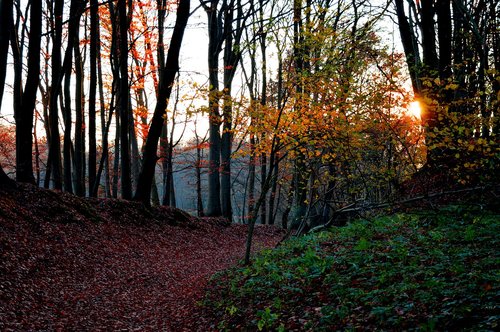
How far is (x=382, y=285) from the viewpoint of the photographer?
5211 mm

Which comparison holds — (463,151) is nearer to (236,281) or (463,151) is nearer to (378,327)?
(378,327)

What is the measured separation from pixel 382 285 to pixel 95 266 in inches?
277

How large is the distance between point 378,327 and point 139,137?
2140 cm

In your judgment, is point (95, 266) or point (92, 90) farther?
point (92, 90)

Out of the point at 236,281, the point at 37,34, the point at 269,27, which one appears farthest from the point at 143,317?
the point at 37,34

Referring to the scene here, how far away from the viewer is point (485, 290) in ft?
13.6

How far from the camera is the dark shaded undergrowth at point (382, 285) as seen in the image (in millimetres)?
4121

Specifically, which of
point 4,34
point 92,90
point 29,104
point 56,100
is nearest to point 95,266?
point 29,104

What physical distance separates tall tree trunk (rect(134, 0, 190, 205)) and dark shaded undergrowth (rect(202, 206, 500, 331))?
747 cm

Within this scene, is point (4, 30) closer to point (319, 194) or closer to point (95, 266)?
point (95, 266)

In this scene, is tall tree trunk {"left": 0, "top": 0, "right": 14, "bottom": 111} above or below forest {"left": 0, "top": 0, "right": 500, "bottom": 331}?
above

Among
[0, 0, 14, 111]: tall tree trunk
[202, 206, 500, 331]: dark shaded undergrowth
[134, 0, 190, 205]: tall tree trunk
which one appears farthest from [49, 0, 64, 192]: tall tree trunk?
[202, 206, 500, 331]: dark shaded undergrowth

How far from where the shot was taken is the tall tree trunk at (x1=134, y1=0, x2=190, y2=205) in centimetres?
1459

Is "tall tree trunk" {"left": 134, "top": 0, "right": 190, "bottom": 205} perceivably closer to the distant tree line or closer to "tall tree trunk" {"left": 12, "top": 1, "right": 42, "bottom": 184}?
the distant tree line
